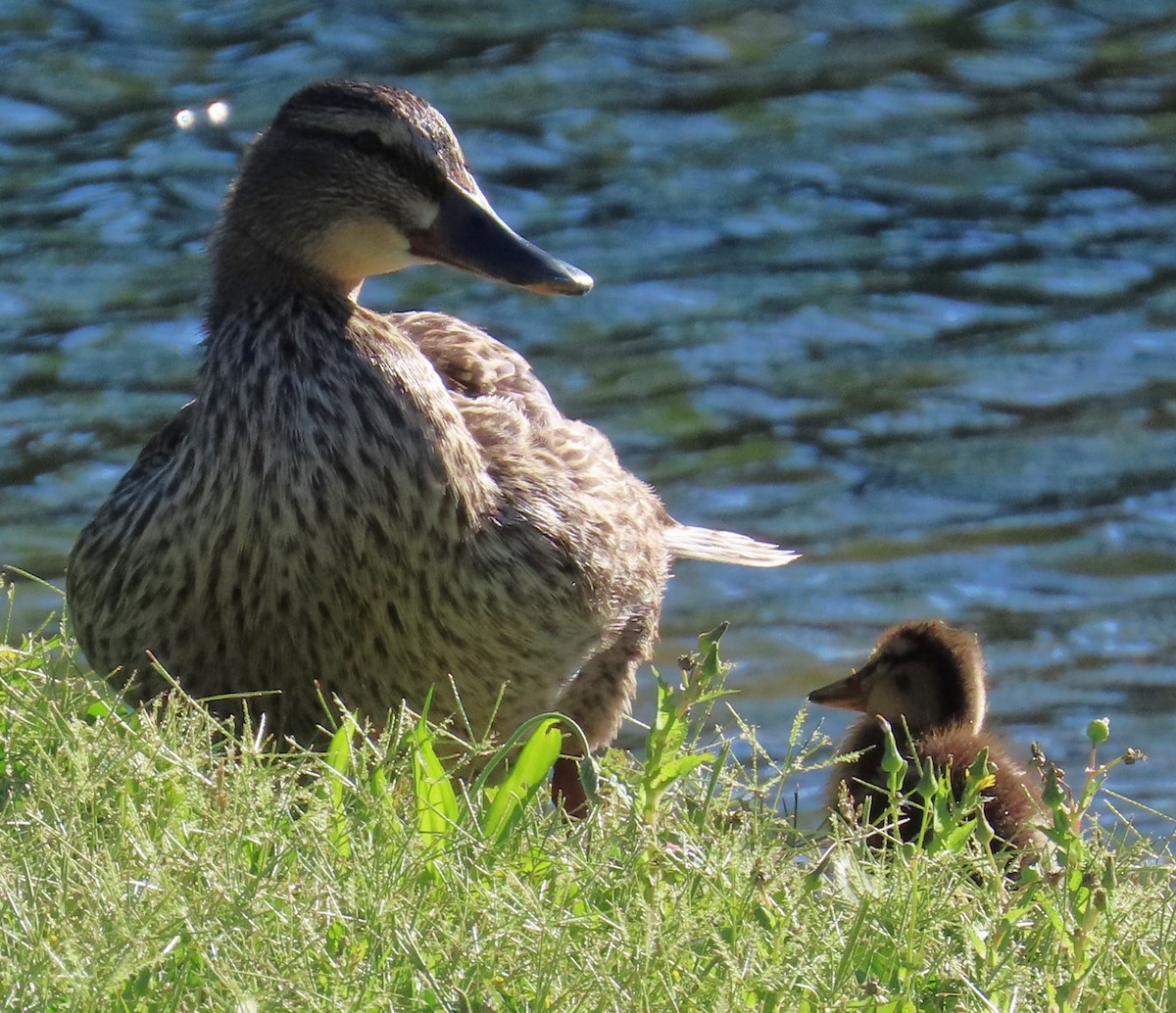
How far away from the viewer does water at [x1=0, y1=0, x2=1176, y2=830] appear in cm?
761

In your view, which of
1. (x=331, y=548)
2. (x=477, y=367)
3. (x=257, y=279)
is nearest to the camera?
(x=331, y=548)

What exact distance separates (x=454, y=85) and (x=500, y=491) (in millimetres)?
7134

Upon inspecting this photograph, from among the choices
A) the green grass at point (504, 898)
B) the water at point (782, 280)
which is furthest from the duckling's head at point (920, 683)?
the green grass at point (504, 898)

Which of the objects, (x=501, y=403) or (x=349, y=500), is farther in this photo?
(x=501, y=403)

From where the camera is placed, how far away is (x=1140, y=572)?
756 cm

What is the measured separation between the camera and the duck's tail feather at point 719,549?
19.6ft

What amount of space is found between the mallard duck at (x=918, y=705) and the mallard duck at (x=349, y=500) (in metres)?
0.73

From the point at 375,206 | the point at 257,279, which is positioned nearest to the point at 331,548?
the point at 257,279

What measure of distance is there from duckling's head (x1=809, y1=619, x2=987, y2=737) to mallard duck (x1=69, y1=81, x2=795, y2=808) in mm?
867

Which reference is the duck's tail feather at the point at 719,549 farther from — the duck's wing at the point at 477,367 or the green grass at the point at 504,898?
the green grass at the point at 504,898

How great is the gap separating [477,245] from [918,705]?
1731mm

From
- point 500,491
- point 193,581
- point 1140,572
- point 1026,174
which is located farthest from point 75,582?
point 1026,174

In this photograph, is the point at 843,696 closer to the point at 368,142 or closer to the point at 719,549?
the point at 719,549

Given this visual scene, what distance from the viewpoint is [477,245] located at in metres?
4.68
